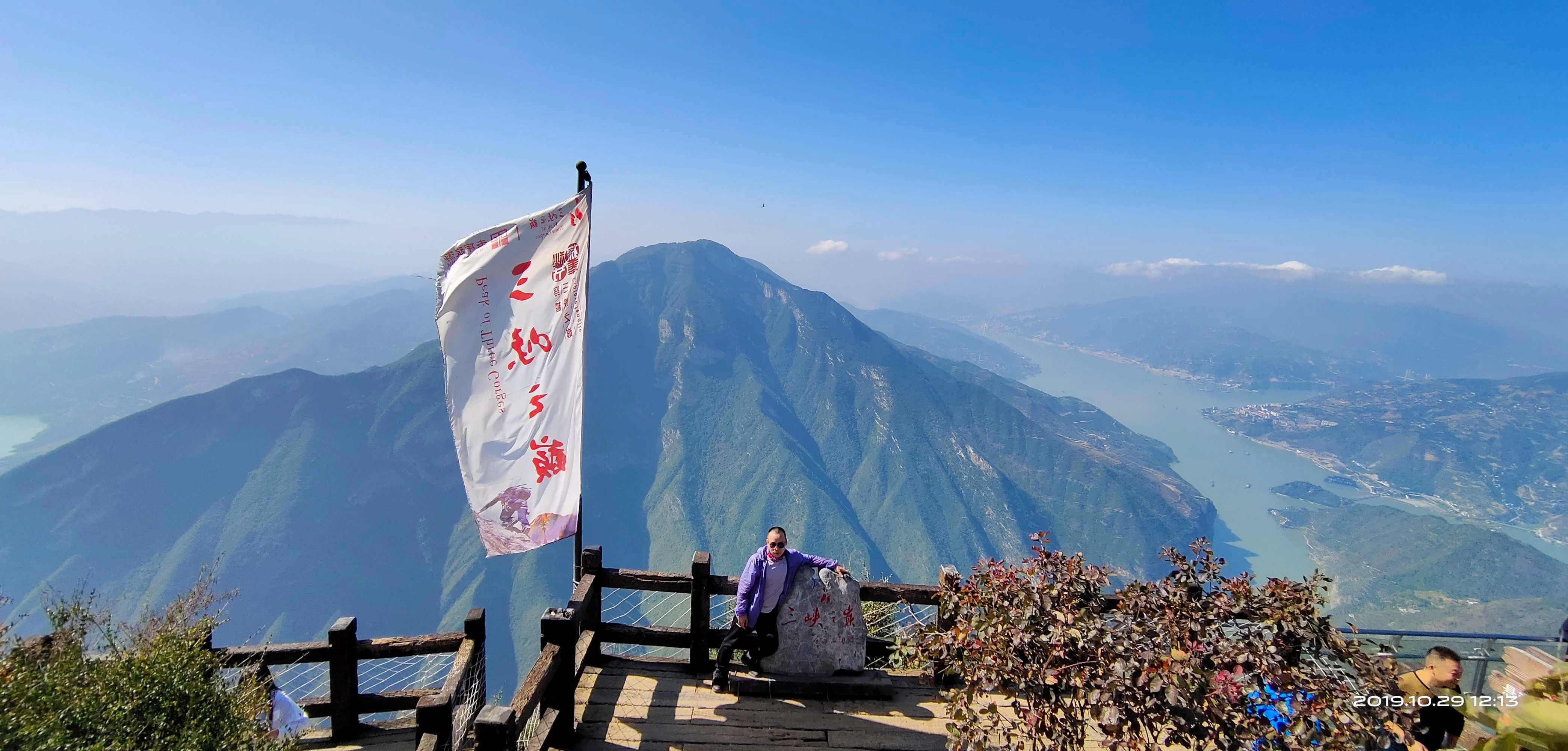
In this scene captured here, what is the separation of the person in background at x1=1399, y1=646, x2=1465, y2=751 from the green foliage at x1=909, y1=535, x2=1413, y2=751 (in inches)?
73.7

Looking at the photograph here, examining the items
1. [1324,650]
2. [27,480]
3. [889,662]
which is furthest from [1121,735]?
[27,480]

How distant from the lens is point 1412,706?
15.5 feet

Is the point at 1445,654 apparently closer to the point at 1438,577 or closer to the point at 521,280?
the point at 521,280

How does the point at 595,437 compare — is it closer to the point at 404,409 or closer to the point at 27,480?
the point at 404,409

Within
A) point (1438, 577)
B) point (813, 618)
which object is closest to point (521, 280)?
point (813, 618)

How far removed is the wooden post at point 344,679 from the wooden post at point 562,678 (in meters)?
2.19

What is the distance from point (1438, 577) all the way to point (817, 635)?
171 meters

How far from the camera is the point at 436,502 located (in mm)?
142375

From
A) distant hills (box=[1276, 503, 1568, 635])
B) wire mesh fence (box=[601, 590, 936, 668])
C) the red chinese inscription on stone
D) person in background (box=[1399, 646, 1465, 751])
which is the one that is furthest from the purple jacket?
distant hills (box=[1276, 503, 1568, 635])

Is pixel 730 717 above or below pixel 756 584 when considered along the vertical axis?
below

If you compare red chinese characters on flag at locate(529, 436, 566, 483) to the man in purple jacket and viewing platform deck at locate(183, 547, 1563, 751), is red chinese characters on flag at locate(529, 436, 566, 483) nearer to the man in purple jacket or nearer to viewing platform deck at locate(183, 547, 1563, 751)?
viewing platform deck at locate(183, 547, 1563, 751)

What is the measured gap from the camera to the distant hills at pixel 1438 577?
3812 inches

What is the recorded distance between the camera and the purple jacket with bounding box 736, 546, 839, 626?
22.2 ft

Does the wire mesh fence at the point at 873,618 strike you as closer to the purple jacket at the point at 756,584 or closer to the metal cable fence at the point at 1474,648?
Result: the purple jacket at the point at 756,584
